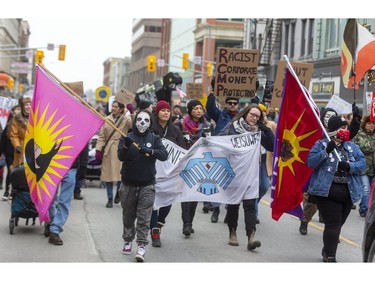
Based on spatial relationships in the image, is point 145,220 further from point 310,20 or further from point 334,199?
point 310,20

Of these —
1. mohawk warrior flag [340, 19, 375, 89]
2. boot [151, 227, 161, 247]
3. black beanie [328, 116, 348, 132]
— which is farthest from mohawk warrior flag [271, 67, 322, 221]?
mohawk warrior flag [340, 19, 375, 89]

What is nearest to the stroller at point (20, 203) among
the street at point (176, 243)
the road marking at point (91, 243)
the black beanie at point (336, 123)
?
the street at point (176, 243)

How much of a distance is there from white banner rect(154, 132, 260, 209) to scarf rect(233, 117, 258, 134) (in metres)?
0.07

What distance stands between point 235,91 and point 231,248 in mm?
3097

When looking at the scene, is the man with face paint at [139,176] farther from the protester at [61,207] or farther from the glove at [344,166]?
the glove at [344,166]

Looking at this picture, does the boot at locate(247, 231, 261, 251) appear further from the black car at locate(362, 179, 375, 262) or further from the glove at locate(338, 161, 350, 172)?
the black car at locate(362, 179, 375, 262)

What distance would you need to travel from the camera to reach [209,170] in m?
9.84

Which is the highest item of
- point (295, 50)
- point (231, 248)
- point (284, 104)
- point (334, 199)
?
point (295, 50)

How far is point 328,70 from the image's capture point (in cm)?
3378

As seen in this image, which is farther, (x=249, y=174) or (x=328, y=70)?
(x=328, y=70)

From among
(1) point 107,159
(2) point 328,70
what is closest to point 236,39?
(2) point 328,70

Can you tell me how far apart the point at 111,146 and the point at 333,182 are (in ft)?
21.1

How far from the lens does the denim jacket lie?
8078 millimetres

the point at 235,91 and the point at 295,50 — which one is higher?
the point at 295,50
